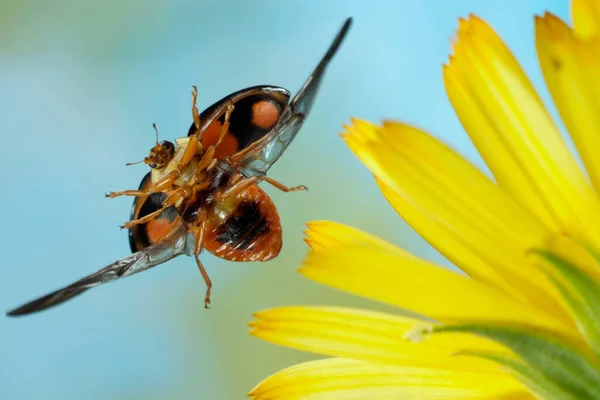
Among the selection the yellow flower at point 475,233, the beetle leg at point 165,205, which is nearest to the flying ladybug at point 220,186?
the beetle leg at point 165,205

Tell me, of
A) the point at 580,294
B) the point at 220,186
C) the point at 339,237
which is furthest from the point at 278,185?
the point at 580,294

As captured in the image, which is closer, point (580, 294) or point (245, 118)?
point (580, 294)

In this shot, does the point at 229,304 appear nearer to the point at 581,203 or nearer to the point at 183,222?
the point at 183,222

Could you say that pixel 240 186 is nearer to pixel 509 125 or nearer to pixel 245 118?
pixel 245 118

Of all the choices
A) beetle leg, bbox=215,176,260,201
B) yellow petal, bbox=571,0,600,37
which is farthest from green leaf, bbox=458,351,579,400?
beetle leg, bbox=215,176,260,201

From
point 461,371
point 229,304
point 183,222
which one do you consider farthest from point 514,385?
point 229,304

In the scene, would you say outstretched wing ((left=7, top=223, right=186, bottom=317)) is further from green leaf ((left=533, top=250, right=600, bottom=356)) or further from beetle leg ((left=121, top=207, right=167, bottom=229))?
green leaf ((left=533, top=250, right=600, bottom=356))
